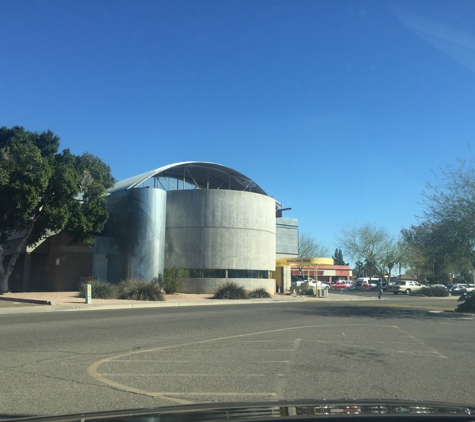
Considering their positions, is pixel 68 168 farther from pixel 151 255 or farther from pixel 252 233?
pixel 252 233

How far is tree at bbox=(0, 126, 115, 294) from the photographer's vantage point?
28234mm

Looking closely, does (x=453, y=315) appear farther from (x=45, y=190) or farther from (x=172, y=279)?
(x=45, y=190)

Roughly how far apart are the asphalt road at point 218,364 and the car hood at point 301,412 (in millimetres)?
2696

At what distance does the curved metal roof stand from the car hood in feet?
118

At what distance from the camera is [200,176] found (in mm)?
44906

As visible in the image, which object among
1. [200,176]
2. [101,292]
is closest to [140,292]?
[101,292]

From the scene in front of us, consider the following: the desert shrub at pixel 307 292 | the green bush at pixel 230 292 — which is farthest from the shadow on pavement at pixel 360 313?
the desert shrub at pixel 307 292

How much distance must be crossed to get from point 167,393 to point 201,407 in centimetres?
314

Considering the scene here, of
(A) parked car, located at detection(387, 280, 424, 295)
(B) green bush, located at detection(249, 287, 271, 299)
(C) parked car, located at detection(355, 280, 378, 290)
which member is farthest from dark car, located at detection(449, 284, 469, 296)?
(B) green bush, located at detection(249, 287, 271, 299)

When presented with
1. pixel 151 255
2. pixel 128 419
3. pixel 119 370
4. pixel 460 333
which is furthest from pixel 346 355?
pixel 151 255

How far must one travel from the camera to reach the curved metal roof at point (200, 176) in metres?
40.3

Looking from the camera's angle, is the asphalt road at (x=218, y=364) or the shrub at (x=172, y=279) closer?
the asphalt road at (x=218, y=364)

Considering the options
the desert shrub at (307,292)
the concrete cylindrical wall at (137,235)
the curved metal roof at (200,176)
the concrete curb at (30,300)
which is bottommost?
the desert shrub at (307,292)

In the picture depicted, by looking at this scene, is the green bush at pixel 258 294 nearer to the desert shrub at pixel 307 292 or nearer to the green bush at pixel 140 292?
the desert shrub at pixel 307 292
